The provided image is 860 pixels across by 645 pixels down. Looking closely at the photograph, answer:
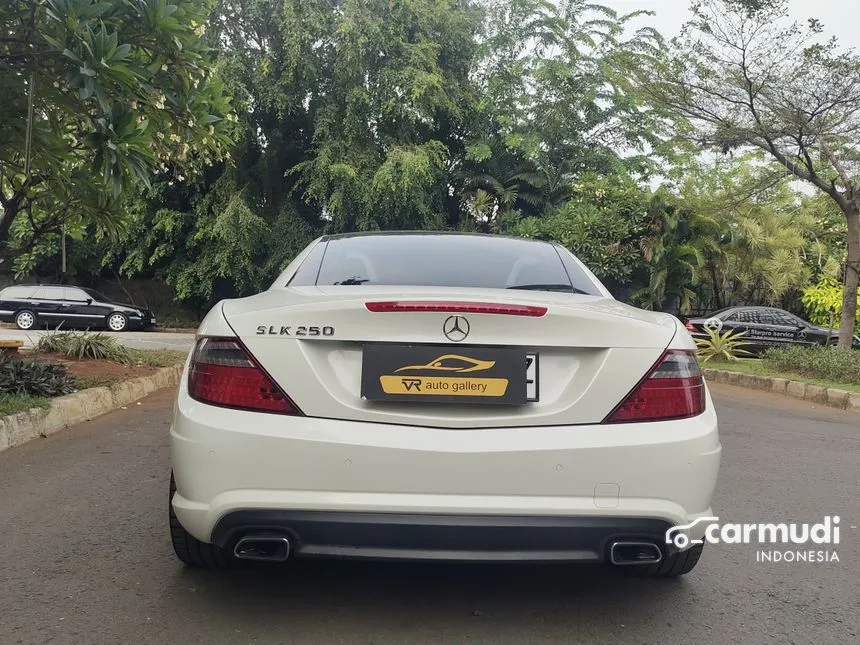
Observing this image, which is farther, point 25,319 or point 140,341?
point 25,319

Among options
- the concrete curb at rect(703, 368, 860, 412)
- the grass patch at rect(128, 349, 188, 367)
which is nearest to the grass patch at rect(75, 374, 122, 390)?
the grass patch at rect(128, 349, 188, 367)

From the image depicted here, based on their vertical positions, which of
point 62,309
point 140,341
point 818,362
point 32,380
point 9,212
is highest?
point 9,212

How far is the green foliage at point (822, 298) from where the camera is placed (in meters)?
21.0

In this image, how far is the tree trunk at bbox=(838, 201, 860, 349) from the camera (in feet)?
40.5

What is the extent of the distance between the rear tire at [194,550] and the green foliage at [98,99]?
293cm

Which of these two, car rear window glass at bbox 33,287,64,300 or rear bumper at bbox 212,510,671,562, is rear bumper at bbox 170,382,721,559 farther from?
car rear window glass at bbox 33,287,64,300

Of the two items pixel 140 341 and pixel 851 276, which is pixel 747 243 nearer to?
pixel 851 276

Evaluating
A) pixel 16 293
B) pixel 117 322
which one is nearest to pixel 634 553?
pixel 117 322

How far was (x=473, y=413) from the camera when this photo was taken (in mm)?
2230

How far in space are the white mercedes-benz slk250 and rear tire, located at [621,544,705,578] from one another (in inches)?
15.5

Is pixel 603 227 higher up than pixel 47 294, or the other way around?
pixel 603 227

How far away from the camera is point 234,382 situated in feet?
7.44

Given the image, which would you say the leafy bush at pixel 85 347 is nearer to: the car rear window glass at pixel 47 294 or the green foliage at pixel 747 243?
the car rear window glass at pixel 47 294

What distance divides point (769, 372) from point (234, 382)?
38.6 feet
